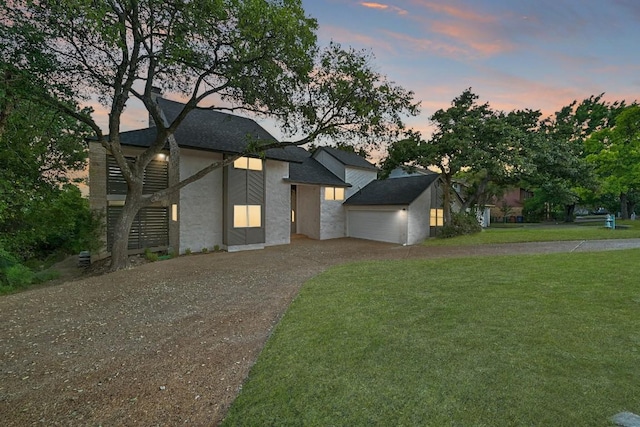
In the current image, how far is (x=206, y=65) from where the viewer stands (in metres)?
10.2

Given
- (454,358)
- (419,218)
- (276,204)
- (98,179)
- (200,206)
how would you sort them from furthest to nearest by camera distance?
(419,218)
(276,204)
(200,206)
(98,179)
(454,358)

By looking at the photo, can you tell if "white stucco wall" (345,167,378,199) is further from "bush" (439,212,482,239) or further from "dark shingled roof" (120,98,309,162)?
"bush" (439,212,482,239)

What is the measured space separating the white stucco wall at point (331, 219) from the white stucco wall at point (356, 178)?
5.12 feet

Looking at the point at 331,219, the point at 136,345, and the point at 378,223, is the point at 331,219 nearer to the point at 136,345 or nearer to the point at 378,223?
the point at 378,223

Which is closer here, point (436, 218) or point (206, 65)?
point (206, 65)

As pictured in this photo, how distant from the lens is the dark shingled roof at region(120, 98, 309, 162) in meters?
13.2

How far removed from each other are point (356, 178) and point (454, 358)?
19117 mm

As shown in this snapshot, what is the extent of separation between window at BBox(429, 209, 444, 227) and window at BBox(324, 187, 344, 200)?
6.54 metres

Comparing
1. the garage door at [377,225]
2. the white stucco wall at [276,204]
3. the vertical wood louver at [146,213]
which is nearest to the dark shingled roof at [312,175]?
the white stucco wall at [276,204]

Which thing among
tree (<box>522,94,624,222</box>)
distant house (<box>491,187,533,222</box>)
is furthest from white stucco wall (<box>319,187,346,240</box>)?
distant house (<box>491,187,533,222</box>)

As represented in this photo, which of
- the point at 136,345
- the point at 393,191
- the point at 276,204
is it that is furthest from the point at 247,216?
the point at 136,345

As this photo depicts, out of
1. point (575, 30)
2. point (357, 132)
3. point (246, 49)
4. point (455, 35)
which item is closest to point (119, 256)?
point (246, 49)

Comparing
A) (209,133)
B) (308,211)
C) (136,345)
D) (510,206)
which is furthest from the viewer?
(510,206)

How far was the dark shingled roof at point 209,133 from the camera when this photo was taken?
1321 centimetres
